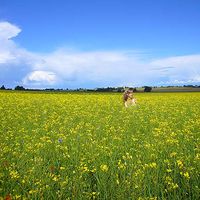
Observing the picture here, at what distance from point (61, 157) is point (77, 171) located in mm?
1383

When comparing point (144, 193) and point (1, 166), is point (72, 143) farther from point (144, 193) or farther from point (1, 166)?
point (144, 193)

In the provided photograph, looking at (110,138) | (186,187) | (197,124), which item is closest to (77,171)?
(186,187)

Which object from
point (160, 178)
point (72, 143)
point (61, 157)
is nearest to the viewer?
point (160, 178)

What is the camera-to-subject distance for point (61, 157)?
8344 millimetres

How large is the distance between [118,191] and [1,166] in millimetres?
2859

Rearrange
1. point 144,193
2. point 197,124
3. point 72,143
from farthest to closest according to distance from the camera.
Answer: point 197,124 < point 72,143 < point 144,193

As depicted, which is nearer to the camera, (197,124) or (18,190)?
(18,190)

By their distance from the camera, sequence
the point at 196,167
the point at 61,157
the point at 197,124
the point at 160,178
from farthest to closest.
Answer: the point at 197,124, the point at 61,157, the point at 196,167, the point at 160,178

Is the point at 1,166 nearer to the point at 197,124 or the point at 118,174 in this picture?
the point at 118,174

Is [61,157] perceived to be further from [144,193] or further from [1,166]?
[144,193]

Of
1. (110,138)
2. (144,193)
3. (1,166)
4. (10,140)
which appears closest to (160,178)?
(144,193)

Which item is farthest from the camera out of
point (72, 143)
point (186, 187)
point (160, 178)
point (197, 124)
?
point (197, 124)

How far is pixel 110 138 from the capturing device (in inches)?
424

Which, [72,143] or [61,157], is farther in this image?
[72,143]
